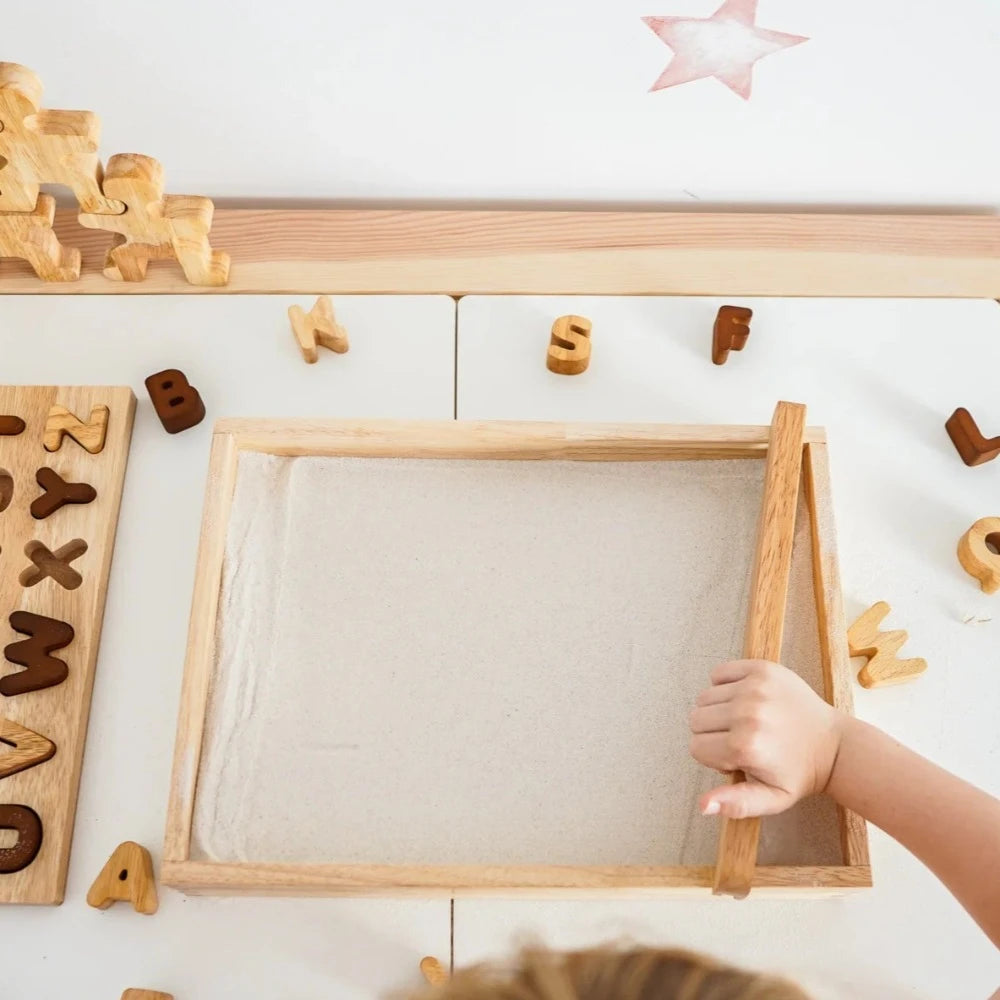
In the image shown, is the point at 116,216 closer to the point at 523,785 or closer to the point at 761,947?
the point at 523,785

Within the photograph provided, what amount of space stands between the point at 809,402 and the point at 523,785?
1.24 ft

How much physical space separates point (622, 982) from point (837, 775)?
0.19m

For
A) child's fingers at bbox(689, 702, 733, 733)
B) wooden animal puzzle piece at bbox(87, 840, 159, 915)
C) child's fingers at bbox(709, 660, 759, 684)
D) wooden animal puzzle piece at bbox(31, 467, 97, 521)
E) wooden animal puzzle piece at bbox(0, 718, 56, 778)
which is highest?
wooden animal puzzle piece at bbox(31, 467, 97, 521)

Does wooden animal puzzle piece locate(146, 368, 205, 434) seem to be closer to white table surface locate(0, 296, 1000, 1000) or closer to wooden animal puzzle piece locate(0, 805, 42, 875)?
white table surface locate(0, 296, 1000, 1000)

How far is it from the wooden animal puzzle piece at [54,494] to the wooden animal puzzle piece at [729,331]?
48 centimetres

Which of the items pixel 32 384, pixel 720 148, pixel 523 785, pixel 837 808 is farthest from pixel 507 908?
pixel 720 148

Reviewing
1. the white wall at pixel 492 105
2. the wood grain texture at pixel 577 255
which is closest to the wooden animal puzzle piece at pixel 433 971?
the wood grain texture at pixel 577 255

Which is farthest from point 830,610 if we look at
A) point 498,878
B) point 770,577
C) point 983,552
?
point 498,878

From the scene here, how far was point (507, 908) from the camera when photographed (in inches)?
25.3

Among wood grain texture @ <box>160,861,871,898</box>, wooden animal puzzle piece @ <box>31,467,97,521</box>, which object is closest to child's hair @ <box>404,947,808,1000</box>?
wood grain texture @ <box>160,861,871,898</box>

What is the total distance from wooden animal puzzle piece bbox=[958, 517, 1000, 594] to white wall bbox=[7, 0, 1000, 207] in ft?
1.12

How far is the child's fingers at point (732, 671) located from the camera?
607mm

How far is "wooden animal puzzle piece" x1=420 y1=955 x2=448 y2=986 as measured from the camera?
619 millimetres

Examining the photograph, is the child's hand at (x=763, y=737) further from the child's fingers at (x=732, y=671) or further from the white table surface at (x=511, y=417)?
the white table surface at (x=511, y=417)
